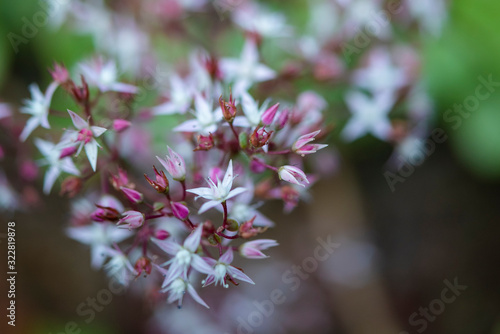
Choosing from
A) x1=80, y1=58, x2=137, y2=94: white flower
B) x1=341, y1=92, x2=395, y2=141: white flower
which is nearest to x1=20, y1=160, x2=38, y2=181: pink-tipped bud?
x1=80, y1=58, x2=137, y2=94: white flower

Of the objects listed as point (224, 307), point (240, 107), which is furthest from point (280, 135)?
point (224, 307)

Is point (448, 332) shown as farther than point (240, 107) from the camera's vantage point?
Yes

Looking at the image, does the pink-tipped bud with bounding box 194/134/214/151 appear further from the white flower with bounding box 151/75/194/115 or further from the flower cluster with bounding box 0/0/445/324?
the white flower with bounding box 151/75/194/115

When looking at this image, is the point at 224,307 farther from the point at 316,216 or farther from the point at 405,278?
the point at 405,278

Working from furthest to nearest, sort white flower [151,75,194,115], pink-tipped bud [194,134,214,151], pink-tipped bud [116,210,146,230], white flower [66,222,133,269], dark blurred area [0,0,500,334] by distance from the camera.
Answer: dark blurred area [0,0,500,334] → white flower [66,222,133,269] → white flower [151,75,194,115] → pink-tipped bud [194,134,214,151] → pink-tipped bud [116,210,146,230]

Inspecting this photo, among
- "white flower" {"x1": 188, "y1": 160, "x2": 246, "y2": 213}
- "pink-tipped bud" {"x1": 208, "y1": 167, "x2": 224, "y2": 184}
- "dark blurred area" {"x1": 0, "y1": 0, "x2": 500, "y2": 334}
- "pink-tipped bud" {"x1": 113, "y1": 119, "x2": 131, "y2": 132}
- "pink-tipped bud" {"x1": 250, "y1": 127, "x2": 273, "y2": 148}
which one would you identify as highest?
"pink-tipped bud" {"x1": 250, "y1": 127, "x2": 273, "y2": 148}

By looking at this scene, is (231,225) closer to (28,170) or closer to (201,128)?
(201,128)
